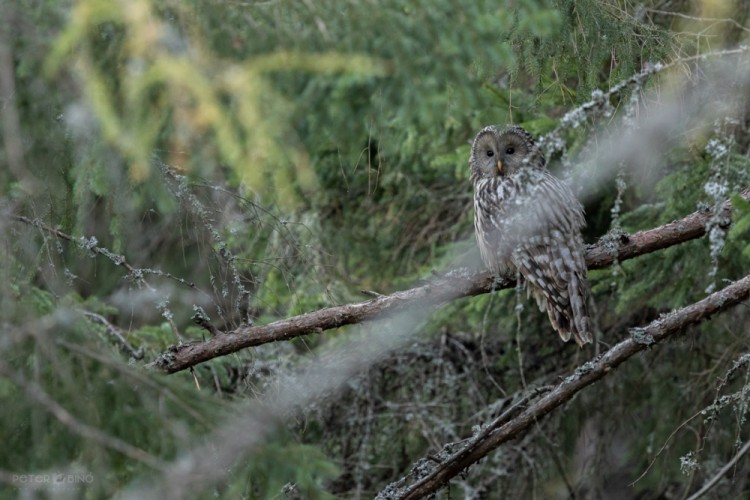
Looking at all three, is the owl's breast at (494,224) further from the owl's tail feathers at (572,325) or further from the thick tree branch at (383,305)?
the thick tree branch at (383,305)

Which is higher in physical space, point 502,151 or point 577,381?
point 502,151

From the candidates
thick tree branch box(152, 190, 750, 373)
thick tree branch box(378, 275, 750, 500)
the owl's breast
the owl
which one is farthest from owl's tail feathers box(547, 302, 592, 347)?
thick tree branch box(378, 275, 750, 500)

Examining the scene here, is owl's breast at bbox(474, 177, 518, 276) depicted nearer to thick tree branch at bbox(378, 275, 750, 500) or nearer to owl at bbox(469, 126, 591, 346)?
owl at bbox(469, 126, 591, 346)

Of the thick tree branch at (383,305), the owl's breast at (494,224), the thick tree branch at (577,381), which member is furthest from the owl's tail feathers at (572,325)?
the thick tree branch at (577,381)

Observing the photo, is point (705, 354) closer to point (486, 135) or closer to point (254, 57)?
point (486, 135)

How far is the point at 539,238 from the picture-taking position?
5336mm

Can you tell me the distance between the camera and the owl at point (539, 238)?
17.0 feet

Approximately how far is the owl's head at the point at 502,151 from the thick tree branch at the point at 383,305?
139cm

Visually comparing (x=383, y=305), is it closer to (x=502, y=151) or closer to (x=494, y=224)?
(x=494, y=224)

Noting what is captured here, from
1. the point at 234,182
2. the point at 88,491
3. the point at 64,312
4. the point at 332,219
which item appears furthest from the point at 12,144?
the point at 332,219

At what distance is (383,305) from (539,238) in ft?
4.84

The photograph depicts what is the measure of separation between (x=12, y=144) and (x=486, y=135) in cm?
340

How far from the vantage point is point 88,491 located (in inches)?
104

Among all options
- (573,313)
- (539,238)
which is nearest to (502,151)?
(539,238)
